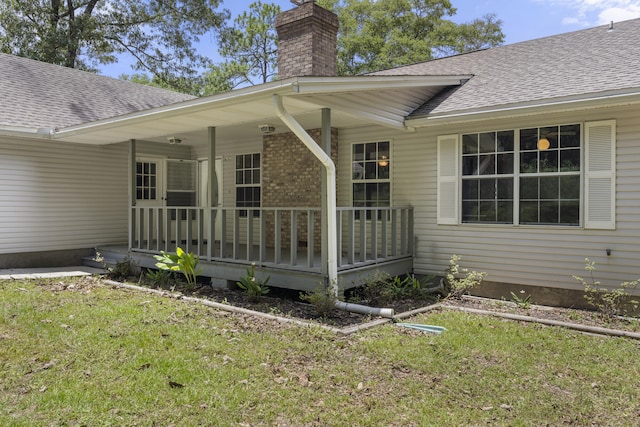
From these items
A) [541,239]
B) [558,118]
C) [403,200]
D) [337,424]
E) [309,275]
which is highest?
[558,118]

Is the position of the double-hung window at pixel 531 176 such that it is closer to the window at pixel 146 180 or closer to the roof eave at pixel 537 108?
the roof eave at pixel 537 108

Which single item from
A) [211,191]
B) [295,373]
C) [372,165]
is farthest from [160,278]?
[295,373]

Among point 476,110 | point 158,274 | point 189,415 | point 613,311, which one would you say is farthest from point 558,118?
point 158,274

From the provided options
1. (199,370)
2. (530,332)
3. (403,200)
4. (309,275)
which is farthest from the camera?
(403,200)

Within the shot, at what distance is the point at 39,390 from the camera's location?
11.6 ft

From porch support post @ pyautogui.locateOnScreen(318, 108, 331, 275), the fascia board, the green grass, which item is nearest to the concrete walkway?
the green grass

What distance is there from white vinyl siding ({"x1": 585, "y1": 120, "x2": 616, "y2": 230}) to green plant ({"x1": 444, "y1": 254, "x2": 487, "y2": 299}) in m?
1.72

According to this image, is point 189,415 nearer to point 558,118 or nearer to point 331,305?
point 331,305

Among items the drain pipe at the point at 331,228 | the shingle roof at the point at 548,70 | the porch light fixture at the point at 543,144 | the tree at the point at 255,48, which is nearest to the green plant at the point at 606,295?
the porch light fixture at the point at 543,144

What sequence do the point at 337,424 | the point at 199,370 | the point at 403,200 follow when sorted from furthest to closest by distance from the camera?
the point at 403,200
the point at 199,370
the point at 337,424

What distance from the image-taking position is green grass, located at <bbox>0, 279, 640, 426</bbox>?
128 inches

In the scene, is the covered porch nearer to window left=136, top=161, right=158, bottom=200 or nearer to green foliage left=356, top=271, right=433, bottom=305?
green foliage left=356, top=271, right=433, bottom=305

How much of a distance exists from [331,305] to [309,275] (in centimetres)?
71

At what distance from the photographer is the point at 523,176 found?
6840 mm
